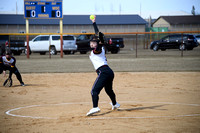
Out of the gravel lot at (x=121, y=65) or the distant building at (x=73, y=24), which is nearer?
the gravel lot at (x=121, y=65)

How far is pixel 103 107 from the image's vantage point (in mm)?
8164

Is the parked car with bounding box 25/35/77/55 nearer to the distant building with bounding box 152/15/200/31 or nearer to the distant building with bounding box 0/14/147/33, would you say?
the distant building with bounding box 0/14/147/33

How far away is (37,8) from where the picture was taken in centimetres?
2620

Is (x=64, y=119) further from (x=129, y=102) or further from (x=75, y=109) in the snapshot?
(x=129, y=102)

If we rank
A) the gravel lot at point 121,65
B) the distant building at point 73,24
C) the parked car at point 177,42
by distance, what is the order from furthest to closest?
the distant building at point 73,24 < the parked car at point 177,42 < the gravel lot at point 121,65

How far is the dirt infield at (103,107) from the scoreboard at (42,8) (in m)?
13.5

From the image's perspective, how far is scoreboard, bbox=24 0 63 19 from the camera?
26203 millimetres

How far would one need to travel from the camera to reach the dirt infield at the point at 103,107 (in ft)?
19.8

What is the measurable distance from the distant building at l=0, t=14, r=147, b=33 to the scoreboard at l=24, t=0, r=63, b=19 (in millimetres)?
31717

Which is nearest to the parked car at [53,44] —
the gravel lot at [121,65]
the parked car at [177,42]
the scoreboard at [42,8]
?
the scoreboard at [42,8]

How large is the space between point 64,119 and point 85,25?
55.7 metres

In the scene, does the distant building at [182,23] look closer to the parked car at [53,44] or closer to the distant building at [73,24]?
the distant building at [73,24]

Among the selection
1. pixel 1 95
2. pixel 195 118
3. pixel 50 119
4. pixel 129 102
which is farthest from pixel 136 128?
pixel 1 95

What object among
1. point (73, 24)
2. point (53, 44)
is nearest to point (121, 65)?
point (53, 44)
